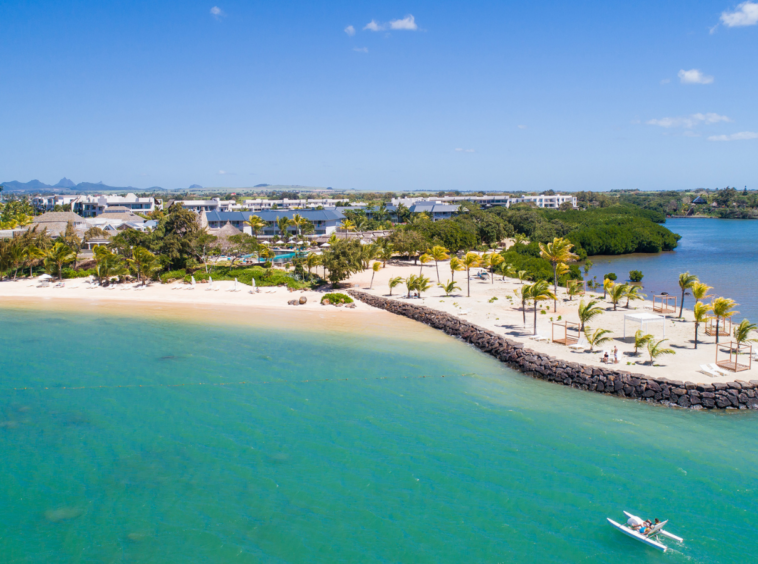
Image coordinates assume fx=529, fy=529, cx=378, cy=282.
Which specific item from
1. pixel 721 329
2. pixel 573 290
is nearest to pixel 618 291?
pixel 573 290

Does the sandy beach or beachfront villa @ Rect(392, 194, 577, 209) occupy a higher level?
beachfront villa @ Rect(392, 194, 577, 209)

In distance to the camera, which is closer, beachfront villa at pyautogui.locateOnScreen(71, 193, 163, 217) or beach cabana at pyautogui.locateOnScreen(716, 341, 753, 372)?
beach cabana at pyautogui.locateOnScreen(716, 341, 753, 372)

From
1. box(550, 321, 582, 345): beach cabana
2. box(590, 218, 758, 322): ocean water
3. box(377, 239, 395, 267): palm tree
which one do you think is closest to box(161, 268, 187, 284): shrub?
box(377, 239, 395, 267): palm tree

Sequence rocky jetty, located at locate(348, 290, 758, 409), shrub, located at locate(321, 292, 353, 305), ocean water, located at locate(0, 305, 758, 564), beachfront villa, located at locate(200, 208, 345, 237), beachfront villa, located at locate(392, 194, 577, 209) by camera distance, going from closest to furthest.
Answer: ocean water, located at locate(0, 305, 758, 564)
rocky jetty, located at locate(348, 290, 758, 409)
shrub, located at locate(321, 292, 353, 305)
beachfront villa, located at locate(200, 208, 345, 237)
beachfront villa, located at locate(392, 194, 577, 209)

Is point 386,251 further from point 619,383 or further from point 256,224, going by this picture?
point 619,383

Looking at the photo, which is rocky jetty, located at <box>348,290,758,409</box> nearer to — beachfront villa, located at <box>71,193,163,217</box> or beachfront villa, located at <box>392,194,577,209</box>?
beachfront villa, located at <box>71,193,163,217</box>

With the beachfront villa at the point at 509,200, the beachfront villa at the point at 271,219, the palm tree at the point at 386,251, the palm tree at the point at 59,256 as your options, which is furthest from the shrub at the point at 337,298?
the beachfront villa at the point at 509,200

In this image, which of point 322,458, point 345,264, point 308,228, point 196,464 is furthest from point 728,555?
point 308,228
